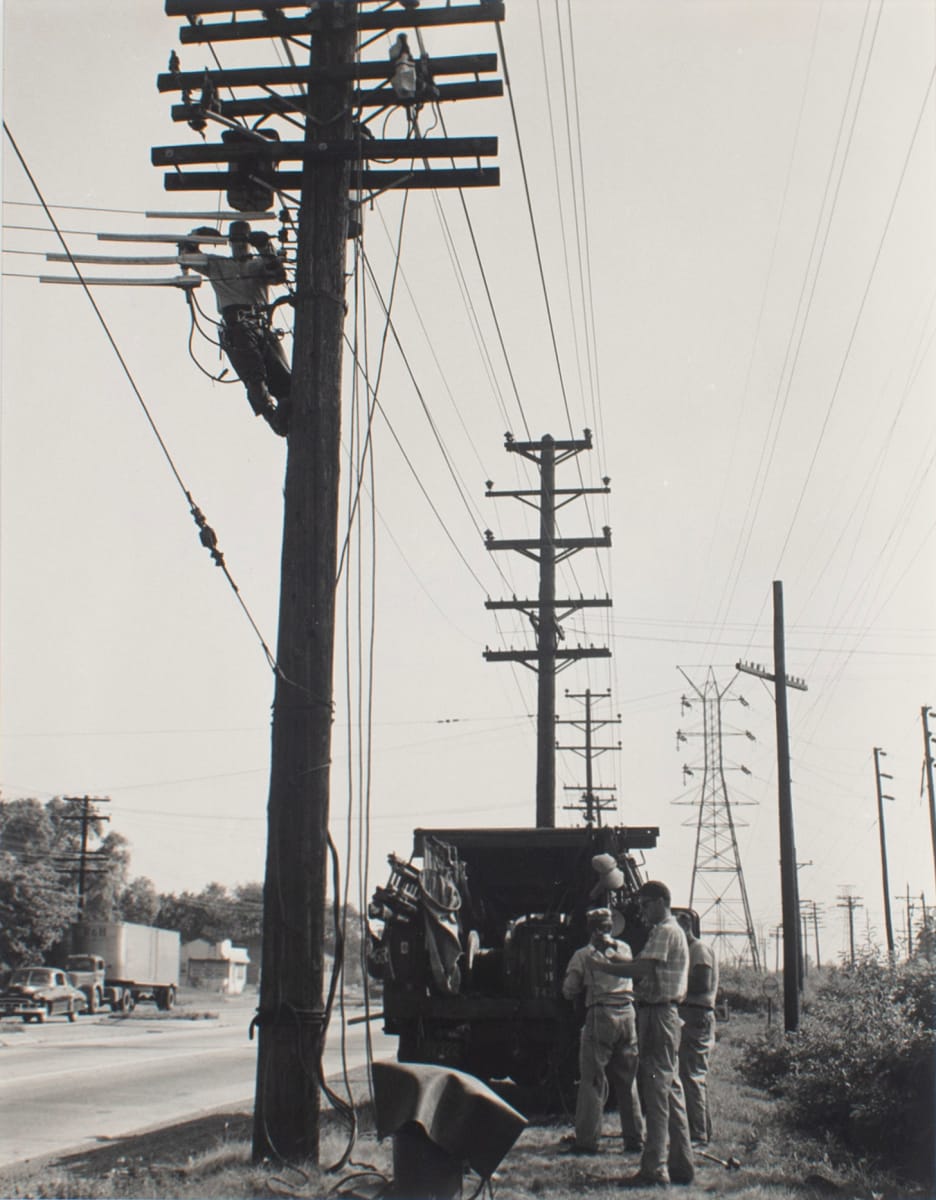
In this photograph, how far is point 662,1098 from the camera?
7.30 metres

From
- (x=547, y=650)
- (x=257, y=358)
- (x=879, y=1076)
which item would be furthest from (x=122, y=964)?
(x=257, y=358)

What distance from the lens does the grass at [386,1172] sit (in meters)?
6.44

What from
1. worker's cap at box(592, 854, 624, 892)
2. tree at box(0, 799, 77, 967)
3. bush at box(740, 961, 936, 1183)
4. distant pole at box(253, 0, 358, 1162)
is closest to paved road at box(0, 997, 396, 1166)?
distant pole at box(253, 0, 358, 1162)

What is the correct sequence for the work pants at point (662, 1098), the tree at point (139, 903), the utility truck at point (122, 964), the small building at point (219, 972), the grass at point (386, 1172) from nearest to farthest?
the grass at point (386, 1172) < the work pants at point (662, 1098) < the utility truck at point (122, 964) < the small building at point (219, 972) < the tree at point (139, 903)

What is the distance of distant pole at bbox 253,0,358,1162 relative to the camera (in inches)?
263

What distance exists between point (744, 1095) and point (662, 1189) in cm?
616

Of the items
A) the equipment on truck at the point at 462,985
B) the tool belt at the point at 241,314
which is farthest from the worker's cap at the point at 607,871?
the tool belt at the point at 241,314

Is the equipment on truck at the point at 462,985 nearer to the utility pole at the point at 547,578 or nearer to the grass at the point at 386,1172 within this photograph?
the grass at the point at 386,1172

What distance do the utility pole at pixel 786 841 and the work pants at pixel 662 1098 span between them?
1266cm

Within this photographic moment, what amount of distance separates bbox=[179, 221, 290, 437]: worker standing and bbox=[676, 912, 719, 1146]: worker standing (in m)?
5.08

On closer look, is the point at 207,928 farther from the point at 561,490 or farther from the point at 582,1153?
the point at 582,1153

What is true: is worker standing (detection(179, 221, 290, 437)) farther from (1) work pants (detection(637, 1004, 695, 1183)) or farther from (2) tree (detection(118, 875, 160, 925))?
(2) tree (detection(118, 875, 160, 925))

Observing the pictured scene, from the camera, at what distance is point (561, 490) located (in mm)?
24000

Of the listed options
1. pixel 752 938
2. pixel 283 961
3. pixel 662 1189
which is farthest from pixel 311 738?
pixel 752 938
